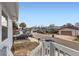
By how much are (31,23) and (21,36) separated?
38cm

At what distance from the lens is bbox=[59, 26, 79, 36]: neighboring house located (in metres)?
3.33

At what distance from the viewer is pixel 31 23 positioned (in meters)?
3.75

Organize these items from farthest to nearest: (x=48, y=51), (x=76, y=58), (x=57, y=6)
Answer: (x=57, y=6), (x=48, y=51), (x=76, y=58)

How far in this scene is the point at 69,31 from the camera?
3324 millimetres

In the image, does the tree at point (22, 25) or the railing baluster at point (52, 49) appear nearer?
the railing baluster at point (52, 49)

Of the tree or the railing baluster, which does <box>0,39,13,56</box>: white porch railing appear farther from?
the railing baluster

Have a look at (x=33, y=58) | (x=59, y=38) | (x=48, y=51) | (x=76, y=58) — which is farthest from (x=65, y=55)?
(x=59, y=38)

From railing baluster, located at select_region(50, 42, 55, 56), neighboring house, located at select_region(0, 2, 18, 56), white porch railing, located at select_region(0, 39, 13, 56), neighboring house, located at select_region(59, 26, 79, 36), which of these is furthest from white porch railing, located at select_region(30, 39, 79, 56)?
neighboring house, located at select_region(0, 2, 18, 56)

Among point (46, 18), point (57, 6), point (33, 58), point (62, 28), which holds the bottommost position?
point (33, 58)

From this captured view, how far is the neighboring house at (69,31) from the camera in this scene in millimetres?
3326

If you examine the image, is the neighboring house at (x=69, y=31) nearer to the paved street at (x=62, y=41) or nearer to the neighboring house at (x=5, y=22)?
the paved street at (x=62, y=41)

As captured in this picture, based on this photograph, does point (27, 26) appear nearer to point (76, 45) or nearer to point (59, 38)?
point (59, 38)

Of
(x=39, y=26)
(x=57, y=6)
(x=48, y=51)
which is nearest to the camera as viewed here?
(x=48, y=51)

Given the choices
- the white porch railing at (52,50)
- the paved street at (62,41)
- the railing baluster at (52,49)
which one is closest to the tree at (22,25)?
the paved street at (62,41)
